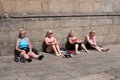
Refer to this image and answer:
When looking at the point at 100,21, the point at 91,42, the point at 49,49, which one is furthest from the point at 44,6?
the point at 100,21

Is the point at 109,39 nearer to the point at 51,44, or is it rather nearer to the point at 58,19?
the point at 58,19

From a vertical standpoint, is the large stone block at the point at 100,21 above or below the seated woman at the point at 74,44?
above

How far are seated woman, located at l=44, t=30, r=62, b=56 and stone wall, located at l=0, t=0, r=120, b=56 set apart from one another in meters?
0.27

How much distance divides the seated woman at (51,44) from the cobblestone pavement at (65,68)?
0.32 metres

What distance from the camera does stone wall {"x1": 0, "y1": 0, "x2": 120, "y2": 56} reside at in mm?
9117

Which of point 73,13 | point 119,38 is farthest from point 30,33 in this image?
point 119,38

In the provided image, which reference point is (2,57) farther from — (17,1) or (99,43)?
(99,43)

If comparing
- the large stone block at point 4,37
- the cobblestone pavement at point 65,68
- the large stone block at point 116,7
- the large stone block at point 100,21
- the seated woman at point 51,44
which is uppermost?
the large stone block at point 116,7

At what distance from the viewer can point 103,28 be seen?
37.0 ft

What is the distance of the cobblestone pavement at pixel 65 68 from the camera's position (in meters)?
6.44

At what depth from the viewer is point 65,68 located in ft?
23.9

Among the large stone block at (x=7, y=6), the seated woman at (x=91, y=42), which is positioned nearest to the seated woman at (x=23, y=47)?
the large stone block at (x=7, y=6)

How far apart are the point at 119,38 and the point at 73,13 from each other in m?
2.88

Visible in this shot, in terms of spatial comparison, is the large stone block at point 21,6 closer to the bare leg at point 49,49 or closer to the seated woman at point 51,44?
the seated woman at point 51,44
